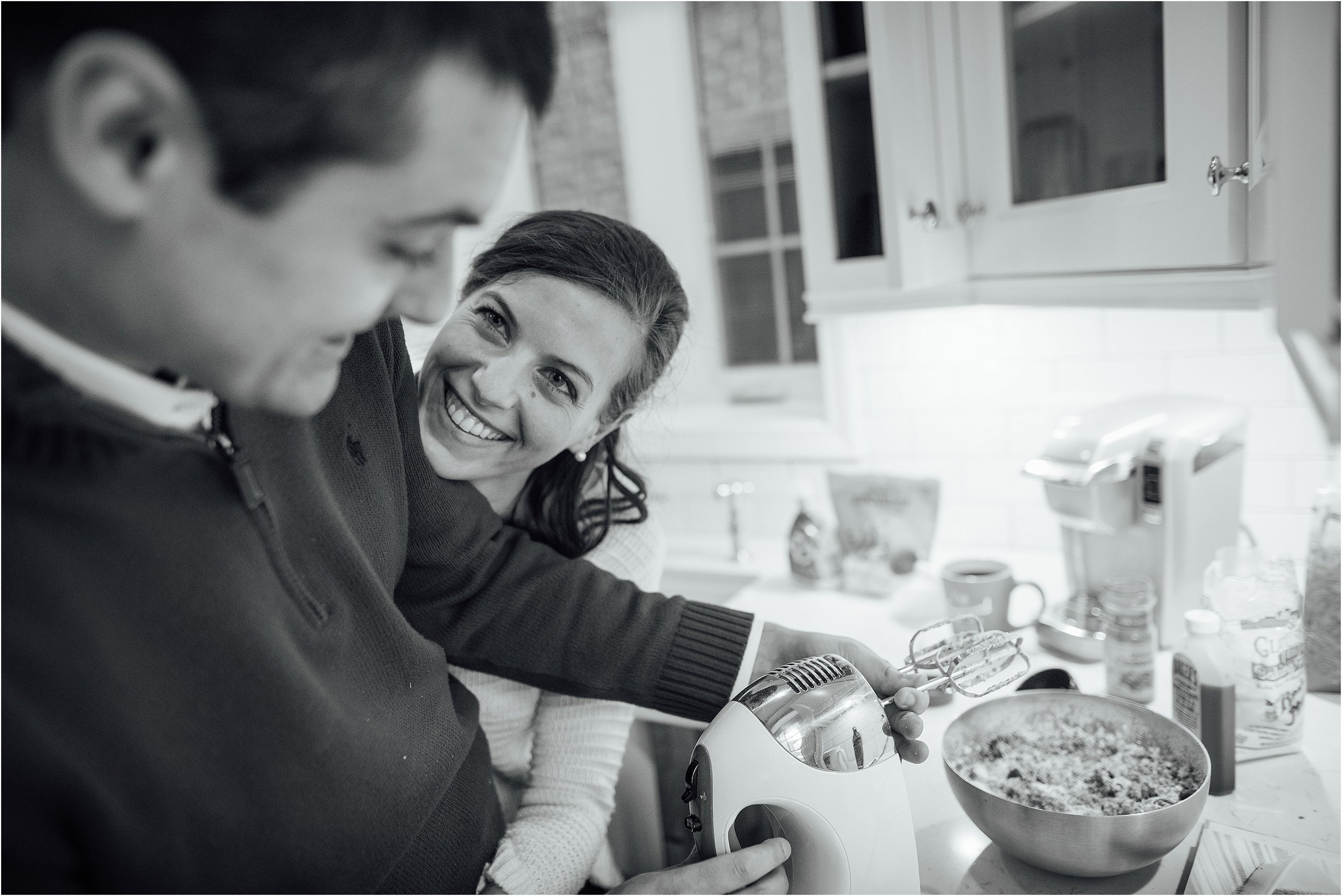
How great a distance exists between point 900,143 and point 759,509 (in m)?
1.11

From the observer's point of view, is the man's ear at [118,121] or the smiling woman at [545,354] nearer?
the man's ear at [118,121]

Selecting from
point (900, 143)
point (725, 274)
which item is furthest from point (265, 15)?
point (725, 274)

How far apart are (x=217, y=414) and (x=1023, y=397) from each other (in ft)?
5.45

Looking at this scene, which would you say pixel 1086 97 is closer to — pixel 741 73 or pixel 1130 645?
pixel 1130 645

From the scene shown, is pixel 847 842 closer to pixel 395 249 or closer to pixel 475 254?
pixel 395 249

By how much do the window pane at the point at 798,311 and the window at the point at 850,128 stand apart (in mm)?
761

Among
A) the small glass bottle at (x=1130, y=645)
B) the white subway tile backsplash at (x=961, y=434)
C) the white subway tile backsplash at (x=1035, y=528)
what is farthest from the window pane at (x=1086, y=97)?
the white subway tile backsplash at (x=1035, y=528)

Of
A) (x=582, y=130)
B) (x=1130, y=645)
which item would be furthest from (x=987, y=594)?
(x=582, y=130)

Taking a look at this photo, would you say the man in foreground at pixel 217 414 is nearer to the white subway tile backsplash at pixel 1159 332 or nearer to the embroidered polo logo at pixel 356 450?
the embroidered polo logo at pixel 356 450

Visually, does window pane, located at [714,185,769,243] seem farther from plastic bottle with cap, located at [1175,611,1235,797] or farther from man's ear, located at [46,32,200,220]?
man's ear, located at [46,32,200,220]

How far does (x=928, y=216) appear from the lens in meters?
1.46

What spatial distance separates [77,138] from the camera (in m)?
0.42

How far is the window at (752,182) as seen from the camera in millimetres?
2301

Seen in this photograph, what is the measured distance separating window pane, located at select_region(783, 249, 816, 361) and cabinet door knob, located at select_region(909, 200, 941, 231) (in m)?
0.96
